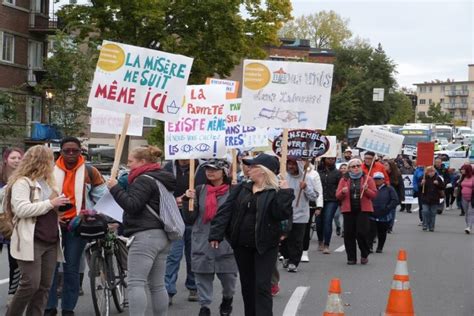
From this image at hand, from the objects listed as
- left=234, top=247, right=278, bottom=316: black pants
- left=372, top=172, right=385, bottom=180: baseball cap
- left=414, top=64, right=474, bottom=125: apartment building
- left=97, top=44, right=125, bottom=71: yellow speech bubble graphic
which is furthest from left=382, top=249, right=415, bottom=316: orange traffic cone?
left=414, top=64, right=474, bottom=125: apartment building

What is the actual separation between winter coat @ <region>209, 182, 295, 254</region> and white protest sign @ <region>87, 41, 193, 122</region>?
1371 millimetres

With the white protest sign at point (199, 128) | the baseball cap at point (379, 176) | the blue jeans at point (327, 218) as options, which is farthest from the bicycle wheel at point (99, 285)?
the baseball cap at point (379, 176)

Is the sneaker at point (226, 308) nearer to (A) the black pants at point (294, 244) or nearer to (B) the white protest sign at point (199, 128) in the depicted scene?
(B) the white protest sign at point (199, 128)

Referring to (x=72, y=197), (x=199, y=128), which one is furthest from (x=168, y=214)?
(x=199, y=128)

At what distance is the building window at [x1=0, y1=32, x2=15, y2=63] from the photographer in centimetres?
3834

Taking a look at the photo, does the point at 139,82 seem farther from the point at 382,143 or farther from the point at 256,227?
the point at 382,143

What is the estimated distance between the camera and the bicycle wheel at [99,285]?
871cm

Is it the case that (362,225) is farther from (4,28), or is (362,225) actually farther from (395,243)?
(4,28)

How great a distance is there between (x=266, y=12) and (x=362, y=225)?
26.6 metres

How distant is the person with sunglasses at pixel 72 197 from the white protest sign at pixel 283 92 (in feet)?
8.07

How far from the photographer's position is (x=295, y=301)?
34.6 feet

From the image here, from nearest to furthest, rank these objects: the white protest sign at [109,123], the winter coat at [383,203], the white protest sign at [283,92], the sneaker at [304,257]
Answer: the white protest sign at [283,92]
the white protest sign at [109,123]
the sneaker at [304,257]
the winter coat at [383,203]

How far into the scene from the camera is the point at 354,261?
567 inches

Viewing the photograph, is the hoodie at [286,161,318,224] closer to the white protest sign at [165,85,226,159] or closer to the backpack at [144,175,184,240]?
the white protest sign at [165,85,226,159]
